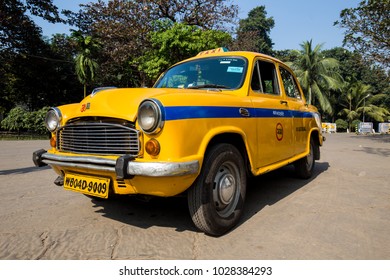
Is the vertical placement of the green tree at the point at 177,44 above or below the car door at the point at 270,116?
above

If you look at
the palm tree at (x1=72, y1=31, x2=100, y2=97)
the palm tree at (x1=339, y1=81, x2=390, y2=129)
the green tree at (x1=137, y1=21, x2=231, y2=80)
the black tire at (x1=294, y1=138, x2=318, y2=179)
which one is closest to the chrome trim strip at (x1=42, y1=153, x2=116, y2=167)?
the black tire at (x1=294, y1=138, x2=318, y2=179)

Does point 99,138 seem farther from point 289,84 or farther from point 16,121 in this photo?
point 16,121

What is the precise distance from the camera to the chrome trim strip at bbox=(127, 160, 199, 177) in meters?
2.35

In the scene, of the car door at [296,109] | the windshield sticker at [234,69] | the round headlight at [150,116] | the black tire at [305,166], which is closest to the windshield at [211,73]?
the windshield sticker at [234,69]

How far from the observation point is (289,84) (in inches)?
188

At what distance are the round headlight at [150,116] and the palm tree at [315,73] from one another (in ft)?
100

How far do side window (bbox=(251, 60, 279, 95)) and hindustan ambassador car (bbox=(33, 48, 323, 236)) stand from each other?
0.02 meters

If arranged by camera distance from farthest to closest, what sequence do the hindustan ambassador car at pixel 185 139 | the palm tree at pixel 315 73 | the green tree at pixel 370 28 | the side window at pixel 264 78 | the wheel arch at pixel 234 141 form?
the palm tree at pixel 315 73, the green tree at pixel 370 28, the side window at pixel 264 78, the wheel arch at pixel 234 141, the hindustan ambassador car at pixel 185 139

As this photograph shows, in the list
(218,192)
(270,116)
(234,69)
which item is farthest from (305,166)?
(218,192)

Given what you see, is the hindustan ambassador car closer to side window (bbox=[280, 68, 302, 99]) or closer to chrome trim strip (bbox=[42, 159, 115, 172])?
chrome trim strip (bbox=[42, 159, 115, 172])

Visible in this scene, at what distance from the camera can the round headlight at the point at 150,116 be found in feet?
7.84

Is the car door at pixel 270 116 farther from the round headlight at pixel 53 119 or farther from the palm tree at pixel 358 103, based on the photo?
the palm tree at pixel 358 103

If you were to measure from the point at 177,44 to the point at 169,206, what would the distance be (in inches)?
545
